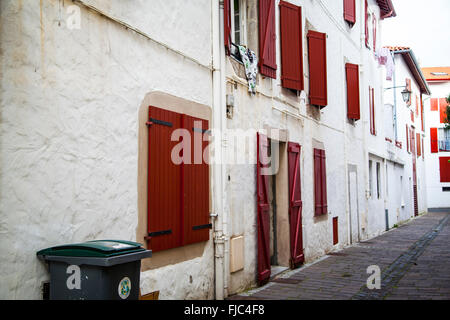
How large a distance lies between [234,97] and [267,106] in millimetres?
1290

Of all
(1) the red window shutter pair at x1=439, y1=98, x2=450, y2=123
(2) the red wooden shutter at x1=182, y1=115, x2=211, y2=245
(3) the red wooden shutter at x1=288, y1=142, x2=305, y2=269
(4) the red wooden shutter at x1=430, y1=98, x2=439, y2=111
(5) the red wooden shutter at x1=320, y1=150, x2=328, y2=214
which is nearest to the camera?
(2) the red wooden shutter at x1=182, y1=115, x2=211, y2=245

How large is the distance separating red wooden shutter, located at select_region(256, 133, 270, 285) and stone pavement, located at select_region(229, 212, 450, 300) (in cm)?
26

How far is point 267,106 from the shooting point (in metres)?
7.97

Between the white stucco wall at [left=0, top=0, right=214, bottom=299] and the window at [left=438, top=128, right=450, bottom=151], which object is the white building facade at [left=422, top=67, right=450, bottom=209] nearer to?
the window at [left=438, top=128, right=450, bottom=151]

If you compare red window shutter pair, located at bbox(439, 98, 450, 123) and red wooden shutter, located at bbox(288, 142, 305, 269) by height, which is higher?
red window shutter pair, located at bbox(439, 98, 450, 123)

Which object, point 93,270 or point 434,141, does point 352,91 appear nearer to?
point 93,270

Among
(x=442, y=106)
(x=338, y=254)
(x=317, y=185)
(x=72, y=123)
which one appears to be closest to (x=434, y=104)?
(x=442, y=106)

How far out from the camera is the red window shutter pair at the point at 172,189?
4.93m

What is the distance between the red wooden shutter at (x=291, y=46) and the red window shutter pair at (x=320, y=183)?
71.2 inches

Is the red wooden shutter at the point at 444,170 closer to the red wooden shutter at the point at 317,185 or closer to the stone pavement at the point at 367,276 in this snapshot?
the stone pavement at the point at 367,276

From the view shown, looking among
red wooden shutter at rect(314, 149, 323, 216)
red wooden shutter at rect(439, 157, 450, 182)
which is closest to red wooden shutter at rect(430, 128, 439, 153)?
red wooden shutter at rect(439, 157, 450, 182)

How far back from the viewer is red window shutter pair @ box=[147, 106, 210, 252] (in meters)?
4.93

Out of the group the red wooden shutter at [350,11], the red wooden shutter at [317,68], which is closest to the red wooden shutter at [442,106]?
the red wooden shutter at [350,11]
